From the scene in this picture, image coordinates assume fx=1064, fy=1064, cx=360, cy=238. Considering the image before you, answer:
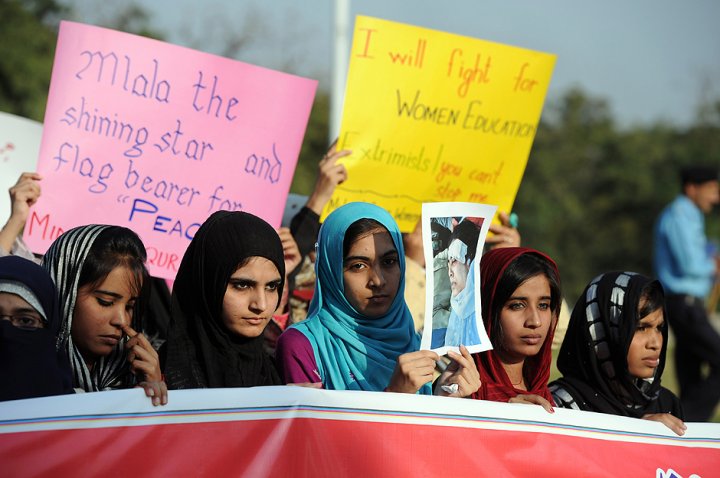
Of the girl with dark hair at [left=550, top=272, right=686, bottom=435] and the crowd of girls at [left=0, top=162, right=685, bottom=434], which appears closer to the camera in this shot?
the crowd of girls at [left=0, top=162, right=685, bottom=434]

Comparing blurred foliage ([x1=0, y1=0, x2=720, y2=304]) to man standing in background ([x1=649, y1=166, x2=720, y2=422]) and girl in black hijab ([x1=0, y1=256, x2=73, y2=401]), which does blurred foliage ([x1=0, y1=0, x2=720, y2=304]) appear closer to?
man standing in background ([x1=649, y1=166, x2=720, y2=422])

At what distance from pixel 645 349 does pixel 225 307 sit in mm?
1526

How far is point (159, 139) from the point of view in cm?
440

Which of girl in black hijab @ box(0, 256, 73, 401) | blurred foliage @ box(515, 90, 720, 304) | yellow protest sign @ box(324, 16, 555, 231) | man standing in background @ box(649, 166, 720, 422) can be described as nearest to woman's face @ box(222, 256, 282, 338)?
girl in black hijab @ box(0, 256, 73, 401)

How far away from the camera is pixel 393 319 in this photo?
11.8ft

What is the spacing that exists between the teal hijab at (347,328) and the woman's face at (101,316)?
0.59 meters

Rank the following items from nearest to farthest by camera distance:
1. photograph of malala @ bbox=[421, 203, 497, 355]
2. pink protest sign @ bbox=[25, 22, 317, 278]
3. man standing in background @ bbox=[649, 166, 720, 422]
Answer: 1. photograph of malala @ bbox=[421, 203, 497, 355]
2. pink protest sign @ bbox=[25, 22, 317, 278]
3. man standing in background @ bbox=[649, 166, 720, 422]


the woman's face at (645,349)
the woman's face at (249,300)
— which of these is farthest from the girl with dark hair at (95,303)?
the woman's face at (645,349)

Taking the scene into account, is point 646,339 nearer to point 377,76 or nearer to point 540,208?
point 377,76

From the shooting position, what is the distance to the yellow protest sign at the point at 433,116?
4.83m

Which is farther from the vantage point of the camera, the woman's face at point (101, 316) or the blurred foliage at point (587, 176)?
the blurred foliage at point (587, 176)

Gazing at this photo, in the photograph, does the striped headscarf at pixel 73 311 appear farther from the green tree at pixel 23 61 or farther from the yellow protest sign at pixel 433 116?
the green tree at pixel 23 61

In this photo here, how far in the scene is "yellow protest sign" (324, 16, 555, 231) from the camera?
483 centimetres

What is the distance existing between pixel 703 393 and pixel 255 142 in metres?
4.40
